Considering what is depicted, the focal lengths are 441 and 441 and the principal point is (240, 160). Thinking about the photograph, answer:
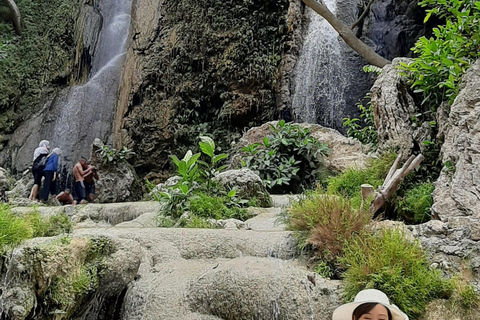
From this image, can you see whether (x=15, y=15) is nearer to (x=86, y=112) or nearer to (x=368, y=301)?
(x=86, y=112)

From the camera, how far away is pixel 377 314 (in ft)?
7.36

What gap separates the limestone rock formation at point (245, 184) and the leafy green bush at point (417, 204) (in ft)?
9.61

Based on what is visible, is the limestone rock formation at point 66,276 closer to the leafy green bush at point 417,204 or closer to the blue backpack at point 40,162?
the leafy green bush at point 417,204

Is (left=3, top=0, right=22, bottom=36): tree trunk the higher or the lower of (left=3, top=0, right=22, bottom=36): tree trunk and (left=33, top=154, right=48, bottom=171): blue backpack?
the higher

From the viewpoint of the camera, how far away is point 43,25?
18406 millimetres

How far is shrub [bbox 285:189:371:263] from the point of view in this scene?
4.73 m

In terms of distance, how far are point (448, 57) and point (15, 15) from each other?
1681 cm

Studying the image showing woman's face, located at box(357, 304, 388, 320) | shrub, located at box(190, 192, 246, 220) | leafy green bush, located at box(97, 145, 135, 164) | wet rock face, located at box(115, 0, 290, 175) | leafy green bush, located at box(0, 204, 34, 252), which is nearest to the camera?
woman's face, located at box(357, 304, 388, 320)

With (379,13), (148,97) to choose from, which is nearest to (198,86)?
(148,97)

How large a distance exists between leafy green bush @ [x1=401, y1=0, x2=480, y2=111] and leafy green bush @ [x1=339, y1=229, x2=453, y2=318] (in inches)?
109

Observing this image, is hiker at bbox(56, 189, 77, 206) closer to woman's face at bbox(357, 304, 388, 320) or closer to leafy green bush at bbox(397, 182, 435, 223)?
leafy green bush at bbox(397, 182, 435, 223)

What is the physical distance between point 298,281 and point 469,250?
1.74 m

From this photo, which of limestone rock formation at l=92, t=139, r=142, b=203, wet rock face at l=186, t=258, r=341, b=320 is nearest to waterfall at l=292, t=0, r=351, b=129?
limestone rock formation at l=92, t=139, r=142, b=203

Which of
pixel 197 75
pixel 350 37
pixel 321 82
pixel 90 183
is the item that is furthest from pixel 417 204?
pixel 197 75
